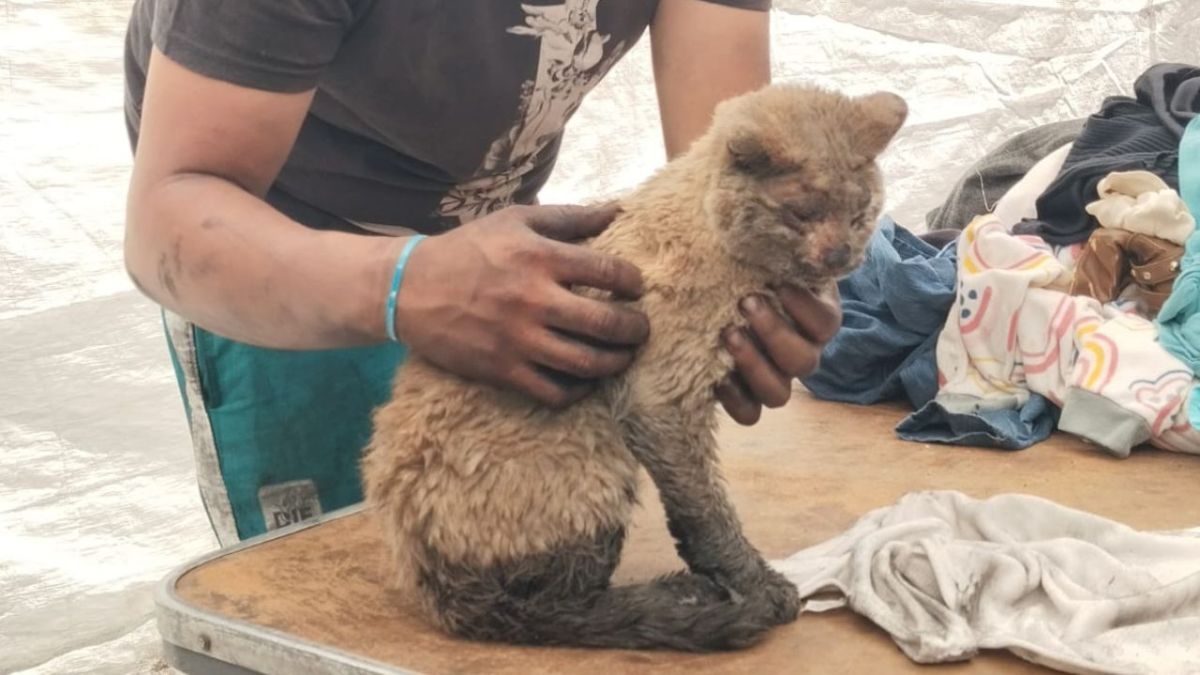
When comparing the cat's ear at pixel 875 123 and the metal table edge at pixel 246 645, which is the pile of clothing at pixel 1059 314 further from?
the metal table edge at pixel 246 645

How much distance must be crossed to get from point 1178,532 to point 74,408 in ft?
6.01

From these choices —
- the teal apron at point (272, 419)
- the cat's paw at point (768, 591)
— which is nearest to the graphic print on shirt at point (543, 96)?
the teal apron at point (272, 419)

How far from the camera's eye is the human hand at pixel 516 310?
1031 millimetres

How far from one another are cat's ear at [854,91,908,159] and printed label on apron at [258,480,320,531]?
34.3 inches

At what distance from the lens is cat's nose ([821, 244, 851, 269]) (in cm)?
105

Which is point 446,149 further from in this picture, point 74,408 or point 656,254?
point 74,408

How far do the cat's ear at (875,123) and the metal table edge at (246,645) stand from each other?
597mm

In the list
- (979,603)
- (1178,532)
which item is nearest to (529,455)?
(979,603)

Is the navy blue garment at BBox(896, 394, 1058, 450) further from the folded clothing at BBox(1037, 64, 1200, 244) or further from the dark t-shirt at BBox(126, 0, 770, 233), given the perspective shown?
the dark t-shirt at BBox(126, 0, 770, 233)

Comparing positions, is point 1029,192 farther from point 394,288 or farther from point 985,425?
point 394,288

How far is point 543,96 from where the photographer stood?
140 cm

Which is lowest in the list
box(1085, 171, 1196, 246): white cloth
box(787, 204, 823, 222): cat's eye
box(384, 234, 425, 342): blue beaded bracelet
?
box(1085, 171, 1196, 246): white cloth

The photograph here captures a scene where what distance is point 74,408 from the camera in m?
2.30

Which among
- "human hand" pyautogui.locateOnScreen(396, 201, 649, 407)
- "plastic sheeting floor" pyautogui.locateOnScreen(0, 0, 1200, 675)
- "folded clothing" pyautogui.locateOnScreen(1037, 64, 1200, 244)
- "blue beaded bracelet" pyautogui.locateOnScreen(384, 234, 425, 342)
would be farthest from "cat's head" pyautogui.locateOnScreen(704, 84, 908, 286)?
"plastic sheeting floor" pyautogui.locateOnScreen(0, 0, 1200, 675)
